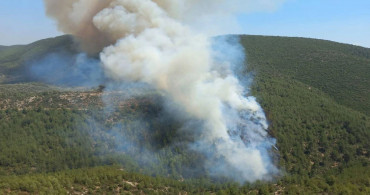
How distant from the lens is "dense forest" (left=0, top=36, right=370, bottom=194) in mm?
35344

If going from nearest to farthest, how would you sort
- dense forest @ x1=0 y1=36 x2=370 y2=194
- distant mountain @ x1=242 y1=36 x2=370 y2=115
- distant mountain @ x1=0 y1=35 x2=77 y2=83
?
dense forest @ x1=0 y1=36 x2=370 y2=194, distant mountain @ x1=242 y1=36 x2=370 y2=115, distant mountain @ x1=0 y1=35 x2=77 y2=83

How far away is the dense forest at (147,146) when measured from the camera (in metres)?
35.3

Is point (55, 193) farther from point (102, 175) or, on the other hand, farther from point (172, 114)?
point (172, 114)

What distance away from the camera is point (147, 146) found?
146 ft

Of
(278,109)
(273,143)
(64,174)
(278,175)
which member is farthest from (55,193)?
(278,109)

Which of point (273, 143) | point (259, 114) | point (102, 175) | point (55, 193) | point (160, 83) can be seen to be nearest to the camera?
point (55, 193)

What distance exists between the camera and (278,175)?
132 feet

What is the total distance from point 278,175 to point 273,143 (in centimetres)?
598

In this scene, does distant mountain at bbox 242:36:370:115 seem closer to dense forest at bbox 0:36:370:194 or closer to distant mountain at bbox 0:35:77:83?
dense forest at bbox 0:36:370:194

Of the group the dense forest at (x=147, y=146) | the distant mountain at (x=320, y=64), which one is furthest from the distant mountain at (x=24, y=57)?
the distant mountain at (x=320, y=64)

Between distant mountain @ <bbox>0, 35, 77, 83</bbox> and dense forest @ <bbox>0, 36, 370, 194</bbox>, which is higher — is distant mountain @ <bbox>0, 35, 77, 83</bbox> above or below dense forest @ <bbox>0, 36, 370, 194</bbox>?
above

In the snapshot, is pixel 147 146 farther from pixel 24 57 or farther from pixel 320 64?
pixel 24 57

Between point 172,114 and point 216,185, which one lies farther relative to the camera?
point 172,114

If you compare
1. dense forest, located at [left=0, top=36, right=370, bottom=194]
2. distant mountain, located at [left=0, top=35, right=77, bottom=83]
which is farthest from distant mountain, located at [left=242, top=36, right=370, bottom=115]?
distant mountain, located at [left=0, top=35, right=77, bottom=83]
